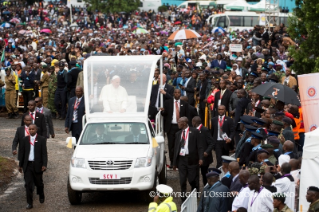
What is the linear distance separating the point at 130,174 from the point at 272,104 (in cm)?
441

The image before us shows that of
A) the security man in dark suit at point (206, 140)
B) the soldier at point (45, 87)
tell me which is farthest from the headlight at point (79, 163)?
the soldier at point (45, 87)

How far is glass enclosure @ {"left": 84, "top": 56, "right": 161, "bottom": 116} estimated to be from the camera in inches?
579

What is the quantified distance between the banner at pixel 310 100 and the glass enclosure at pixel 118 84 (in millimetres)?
3529

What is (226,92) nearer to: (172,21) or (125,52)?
(125,52)

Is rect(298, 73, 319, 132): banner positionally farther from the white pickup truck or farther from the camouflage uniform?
the camouflage uniform

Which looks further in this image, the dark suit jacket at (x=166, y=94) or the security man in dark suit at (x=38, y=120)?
the dark suit jacket at (x=166, y=94)

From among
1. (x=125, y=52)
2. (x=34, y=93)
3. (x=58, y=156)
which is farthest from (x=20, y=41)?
(x=58, y=156)

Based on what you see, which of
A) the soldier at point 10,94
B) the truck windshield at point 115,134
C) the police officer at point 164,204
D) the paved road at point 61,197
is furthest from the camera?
the soldier at point 10,94

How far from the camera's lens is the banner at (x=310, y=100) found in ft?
41.6

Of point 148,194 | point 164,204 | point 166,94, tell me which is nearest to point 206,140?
point 148,194

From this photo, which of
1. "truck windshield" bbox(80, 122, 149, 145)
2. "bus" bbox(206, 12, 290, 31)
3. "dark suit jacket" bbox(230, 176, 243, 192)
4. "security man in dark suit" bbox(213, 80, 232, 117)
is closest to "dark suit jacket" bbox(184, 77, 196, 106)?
"security man in dark suit" bbox(213, 80, 232, 117)

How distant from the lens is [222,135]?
14.9m

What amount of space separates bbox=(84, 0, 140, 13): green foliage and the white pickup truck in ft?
159

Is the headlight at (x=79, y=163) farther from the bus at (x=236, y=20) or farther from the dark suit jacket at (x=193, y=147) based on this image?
the bus at (x=236, y=20)
